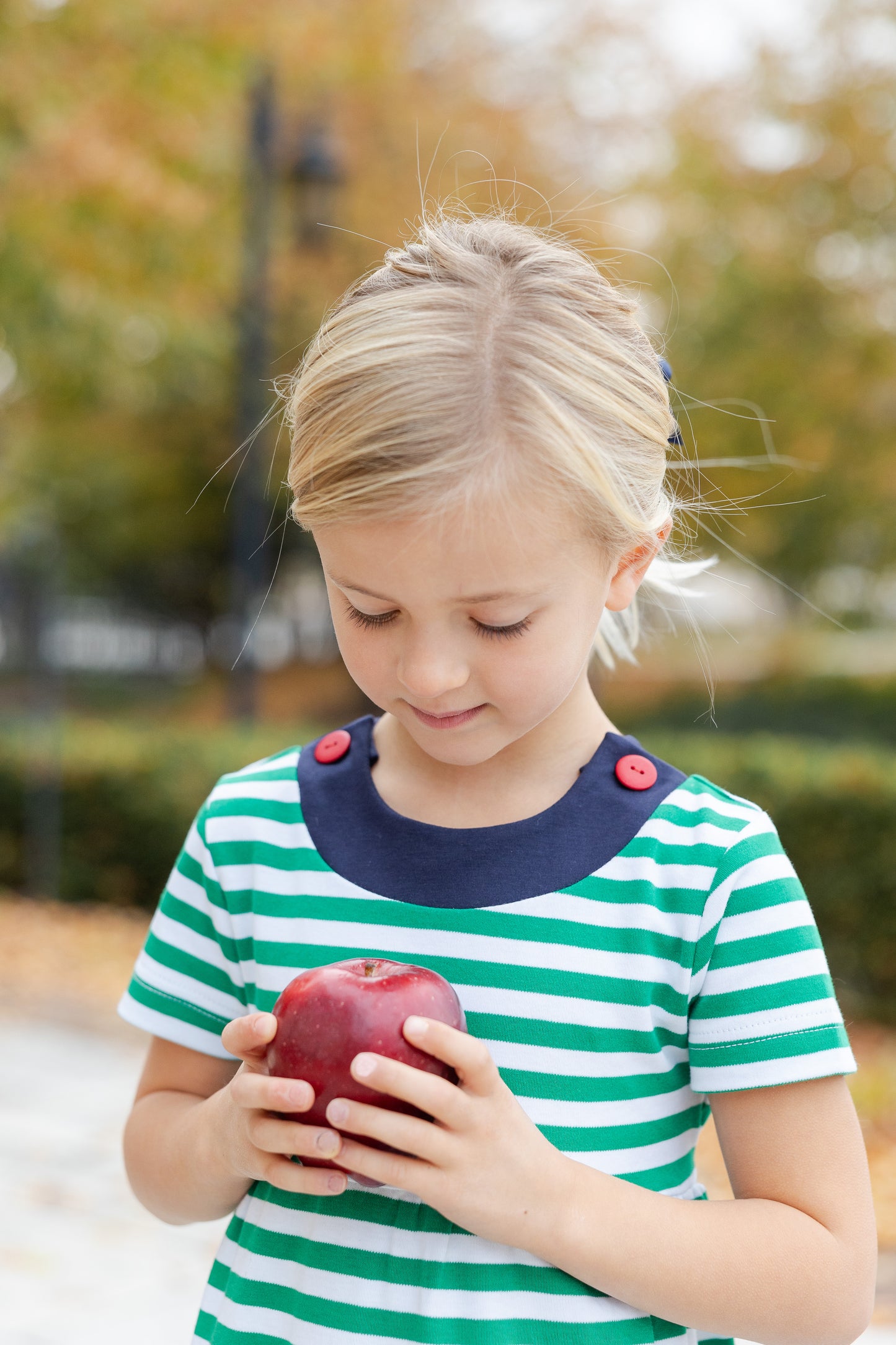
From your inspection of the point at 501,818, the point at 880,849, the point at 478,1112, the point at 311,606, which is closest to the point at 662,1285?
the point at 478,1112

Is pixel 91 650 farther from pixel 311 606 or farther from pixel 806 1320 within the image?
pixel 806 1320

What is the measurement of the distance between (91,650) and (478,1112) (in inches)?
928

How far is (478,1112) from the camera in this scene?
114 cm

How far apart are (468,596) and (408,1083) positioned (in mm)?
431

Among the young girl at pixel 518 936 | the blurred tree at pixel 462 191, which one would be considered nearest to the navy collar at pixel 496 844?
the young girl at pixel 518 936

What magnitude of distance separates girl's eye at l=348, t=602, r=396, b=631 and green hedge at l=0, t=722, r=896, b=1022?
5408 millimetres

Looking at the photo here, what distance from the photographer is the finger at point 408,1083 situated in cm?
111

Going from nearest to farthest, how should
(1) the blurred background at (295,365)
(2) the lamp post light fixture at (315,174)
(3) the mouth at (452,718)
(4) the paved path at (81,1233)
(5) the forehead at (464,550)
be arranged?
(5) the forehead at (464,550), (3) the mouth at (452,718), (4) the paved path at (81,1233), (1) the blurred background at (295,365), (2) the lamp post light fixture at (315,174)

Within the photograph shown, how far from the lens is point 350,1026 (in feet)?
3.94

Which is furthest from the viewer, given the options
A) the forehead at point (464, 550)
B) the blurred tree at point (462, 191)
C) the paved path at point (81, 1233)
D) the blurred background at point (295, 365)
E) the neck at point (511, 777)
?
the blurred tree at point (462, 191)

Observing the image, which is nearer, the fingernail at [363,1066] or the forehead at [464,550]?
the fingernail at [363,1066]

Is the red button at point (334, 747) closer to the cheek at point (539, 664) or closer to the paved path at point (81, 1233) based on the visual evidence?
the cheek at point (539, 664)

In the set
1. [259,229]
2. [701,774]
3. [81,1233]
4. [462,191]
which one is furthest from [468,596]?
[462,191]

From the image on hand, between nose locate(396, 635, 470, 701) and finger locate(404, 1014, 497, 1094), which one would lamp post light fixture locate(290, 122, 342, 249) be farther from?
finger locate(404, 1014, 497, 1094)
